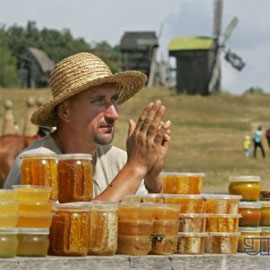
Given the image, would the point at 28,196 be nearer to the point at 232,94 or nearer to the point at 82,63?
the point at 82,63

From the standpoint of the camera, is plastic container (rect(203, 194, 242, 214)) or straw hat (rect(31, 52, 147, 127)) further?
straw hat (rect(31, 52, 147, 127))

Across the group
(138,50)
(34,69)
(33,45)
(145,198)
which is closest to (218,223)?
(145,198)

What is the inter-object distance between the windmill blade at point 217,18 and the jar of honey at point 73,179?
9116cm

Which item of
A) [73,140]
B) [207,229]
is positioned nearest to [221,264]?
[207,229]

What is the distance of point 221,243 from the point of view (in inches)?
203

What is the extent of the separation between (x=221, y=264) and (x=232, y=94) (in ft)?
290

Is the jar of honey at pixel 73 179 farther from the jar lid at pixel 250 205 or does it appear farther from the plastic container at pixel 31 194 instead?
the jar lid at pixel 250 205

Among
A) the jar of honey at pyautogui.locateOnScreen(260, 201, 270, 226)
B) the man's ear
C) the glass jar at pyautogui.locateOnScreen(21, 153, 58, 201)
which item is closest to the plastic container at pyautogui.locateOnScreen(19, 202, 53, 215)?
the glass jar at pyautogui.locateOnScreen(21, 153, 58, 201)

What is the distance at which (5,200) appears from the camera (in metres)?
4.61

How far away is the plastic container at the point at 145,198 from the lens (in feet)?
16.8

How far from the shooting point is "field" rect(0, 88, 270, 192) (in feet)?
149

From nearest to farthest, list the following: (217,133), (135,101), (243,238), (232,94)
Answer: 1. (243,238)
2. (217,133)
3. (135,101)
4. (232,94)

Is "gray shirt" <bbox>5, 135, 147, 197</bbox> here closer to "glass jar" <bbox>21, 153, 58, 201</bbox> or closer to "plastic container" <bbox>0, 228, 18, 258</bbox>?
"glass jar" <bbox>21, 153, 58, 201</bbox>

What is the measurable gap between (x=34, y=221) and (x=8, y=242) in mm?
167
